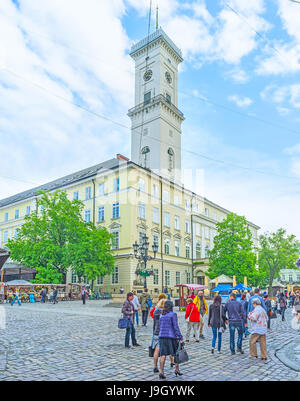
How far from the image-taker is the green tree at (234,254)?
154 feet

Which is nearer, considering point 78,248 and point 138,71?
point 78,248

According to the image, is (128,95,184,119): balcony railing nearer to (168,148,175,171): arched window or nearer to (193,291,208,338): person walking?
(168,148,175,171): arched window

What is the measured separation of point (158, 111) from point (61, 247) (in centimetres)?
2856

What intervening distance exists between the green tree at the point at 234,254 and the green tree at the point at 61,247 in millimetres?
14185

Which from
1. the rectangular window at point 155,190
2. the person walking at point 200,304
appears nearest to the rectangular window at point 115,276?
the rectangular window at point 155,190

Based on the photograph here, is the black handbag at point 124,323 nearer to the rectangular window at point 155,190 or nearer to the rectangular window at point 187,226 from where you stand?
the rectangular window at point 155,190

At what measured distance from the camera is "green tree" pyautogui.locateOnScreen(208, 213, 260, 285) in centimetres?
4694

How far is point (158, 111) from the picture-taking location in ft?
196

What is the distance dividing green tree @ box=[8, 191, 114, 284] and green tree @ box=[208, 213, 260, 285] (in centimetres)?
1419

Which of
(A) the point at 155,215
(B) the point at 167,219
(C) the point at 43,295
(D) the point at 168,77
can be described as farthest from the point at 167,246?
(D) the point at 168,77
